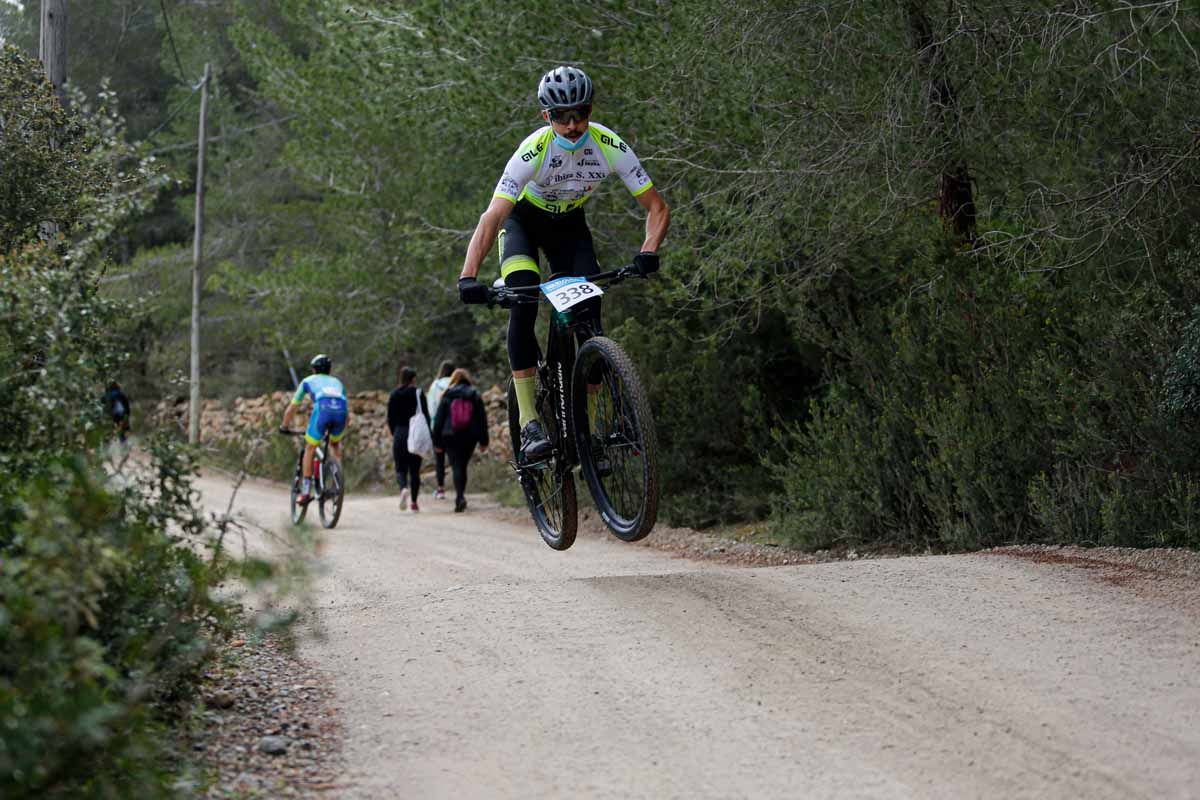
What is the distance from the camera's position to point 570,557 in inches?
479

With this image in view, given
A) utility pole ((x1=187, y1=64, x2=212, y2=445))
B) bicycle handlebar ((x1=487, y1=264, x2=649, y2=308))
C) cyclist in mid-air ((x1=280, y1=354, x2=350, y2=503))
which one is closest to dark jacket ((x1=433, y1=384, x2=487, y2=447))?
cyclist in mid-air ((x1=280, y1=354, x2=350, y2=503))

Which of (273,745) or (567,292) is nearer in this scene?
(273,745)

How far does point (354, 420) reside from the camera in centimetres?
2633

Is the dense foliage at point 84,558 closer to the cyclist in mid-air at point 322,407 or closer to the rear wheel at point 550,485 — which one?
the rear wheel at point 550,485

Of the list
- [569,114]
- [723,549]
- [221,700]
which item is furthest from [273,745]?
[723,549]

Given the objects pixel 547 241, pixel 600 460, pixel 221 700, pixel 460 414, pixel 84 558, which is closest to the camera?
pixel 84 558

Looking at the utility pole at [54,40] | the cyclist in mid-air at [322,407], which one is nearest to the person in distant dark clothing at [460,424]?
the cyclist in mid-air at [322,407]

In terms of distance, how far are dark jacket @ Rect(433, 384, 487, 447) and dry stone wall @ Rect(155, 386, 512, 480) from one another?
9.47 feet

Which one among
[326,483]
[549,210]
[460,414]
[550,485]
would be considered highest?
[549,210]

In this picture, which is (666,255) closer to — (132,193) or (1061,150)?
(1061,150)

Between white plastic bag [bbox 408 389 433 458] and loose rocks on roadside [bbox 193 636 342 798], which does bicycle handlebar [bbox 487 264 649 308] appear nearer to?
loose rocks on roadside [bbox 193 636 342 798]

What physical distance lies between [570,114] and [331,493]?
9.43 metres

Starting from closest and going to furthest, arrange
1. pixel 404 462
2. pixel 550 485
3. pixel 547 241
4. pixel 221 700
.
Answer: pixel 221 700 < pixel 547 241 < pixel 550 485 < pixel 404 462

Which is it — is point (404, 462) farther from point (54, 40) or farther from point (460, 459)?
point (54, 40)
